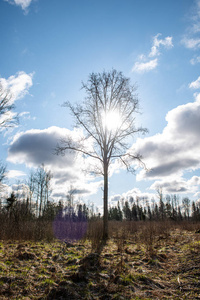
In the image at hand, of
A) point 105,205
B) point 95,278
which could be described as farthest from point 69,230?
point 95,278

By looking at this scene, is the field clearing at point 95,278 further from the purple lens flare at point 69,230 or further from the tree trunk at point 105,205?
the tree trunk at point 105,205

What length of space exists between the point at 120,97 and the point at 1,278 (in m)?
10.9

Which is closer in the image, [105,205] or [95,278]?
[95,278]

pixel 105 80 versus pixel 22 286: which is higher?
pixel 105 80

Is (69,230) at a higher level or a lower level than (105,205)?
lower

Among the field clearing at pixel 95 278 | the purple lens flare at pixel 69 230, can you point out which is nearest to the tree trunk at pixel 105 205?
the purple lens flare at pixel 69 230

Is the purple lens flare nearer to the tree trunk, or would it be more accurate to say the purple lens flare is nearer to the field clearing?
the tree trunk

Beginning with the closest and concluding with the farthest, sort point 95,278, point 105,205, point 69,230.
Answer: point 95,278 < point 69,230 < point 105,205

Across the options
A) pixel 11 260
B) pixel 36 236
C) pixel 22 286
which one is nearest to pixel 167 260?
pixel 22 286

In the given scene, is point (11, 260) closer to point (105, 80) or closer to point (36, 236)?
point (36, 236)

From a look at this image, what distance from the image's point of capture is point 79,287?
2.96 meters

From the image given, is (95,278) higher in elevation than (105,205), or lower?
lower

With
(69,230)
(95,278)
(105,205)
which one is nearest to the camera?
(95,278)

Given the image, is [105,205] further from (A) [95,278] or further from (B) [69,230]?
(A) [95,278]
